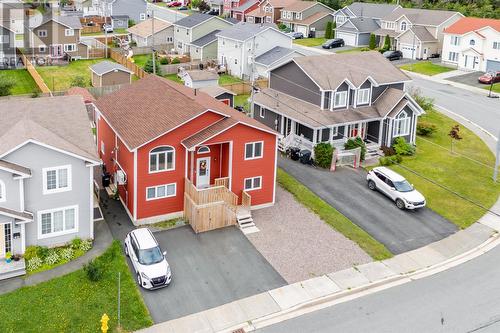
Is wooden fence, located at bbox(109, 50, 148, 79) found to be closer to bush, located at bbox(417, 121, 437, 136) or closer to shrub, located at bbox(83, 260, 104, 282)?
bush, located at bbox(417, 121, 437, 136)

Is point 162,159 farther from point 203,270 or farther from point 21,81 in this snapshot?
point 21,81

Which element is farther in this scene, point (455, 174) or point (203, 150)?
point (455, 174)

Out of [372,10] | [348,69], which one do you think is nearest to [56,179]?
[348,69]

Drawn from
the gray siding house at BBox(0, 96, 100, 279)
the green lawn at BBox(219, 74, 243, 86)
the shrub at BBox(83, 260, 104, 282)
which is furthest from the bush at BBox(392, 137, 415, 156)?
the green lawn at BBox(219, 74, 243, 86)

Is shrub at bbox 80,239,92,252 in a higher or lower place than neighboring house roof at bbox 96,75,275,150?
lower

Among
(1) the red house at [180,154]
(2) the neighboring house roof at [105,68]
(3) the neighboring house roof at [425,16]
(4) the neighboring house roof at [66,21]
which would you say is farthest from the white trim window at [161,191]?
(3) the neighboring house roof at [425,16]

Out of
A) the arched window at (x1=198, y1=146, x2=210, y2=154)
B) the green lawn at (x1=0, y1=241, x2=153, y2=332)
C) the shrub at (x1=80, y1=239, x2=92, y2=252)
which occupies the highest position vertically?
the arched window at (x1=198, y1=146, x2=210, y2=154)
